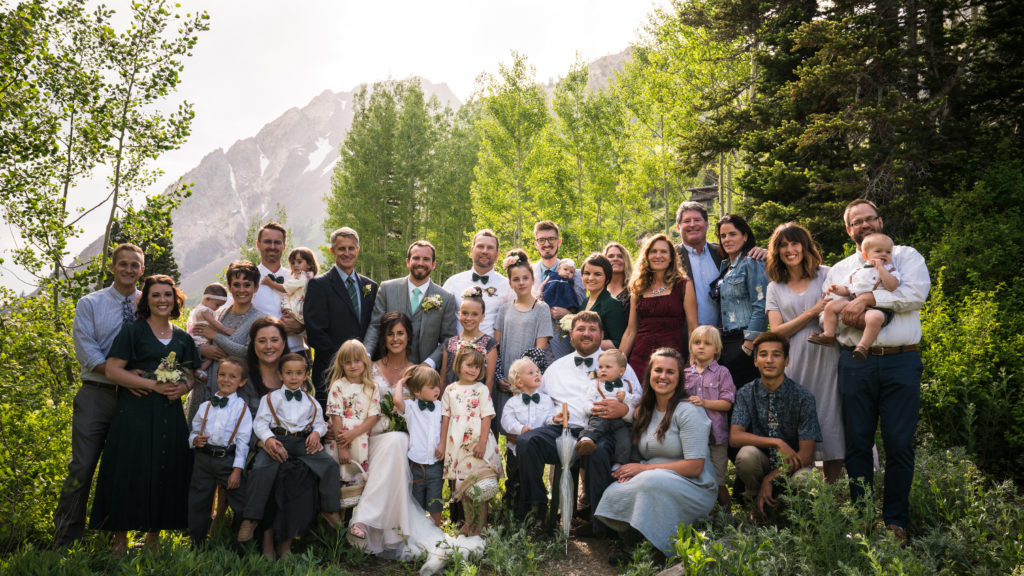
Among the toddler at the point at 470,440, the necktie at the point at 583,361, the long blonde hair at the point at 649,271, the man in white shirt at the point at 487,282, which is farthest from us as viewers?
the man in white shirt at the point at 487,282

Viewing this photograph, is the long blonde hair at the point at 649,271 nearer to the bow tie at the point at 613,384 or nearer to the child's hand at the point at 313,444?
the bow tie at the point at 613,384

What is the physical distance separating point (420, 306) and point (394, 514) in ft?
6.22

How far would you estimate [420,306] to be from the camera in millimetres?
5461

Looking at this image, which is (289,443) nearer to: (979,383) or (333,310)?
(333,310)

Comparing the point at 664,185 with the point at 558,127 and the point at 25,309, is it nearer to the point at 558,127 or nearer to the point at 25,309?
the point at 558,127

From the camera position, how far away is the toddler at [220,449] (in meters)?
4.34

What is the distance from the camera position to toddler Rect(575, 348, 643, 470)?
4.71 meters

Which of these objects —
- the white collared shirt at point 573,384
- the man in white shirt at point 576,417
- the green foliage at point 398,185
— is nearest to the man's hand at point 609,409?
the man in white shirt at point 576,417

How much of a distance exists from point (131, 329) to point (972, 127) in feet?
44.4

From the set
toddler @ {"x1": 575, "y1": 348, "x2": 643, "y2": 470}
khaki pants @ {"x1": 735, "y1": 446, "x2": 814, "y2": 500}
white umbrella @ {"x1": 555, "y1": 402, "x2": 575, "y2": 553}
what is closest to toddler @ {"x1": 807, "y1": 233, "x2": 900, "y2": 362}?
khaki pants @ {"x1": 735, "y1": 446, "x2": 814, "y2": 500}

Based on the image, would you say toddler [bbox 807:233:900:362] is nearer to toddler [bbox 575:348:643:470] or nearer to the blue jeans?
the blue jeans

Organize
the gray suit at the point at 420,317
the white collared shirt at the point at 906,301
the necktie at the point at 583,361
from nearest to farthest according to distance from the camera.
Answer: the white collared shirt at the point at 906,301 < the necktie at the point at 583,361 < the gray suit at the point at 420,317

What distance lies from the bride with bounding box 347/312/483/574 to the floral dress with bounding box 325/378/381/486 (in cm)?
9

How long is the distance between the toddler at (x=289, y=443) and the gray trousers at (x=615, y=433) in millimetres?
2109
